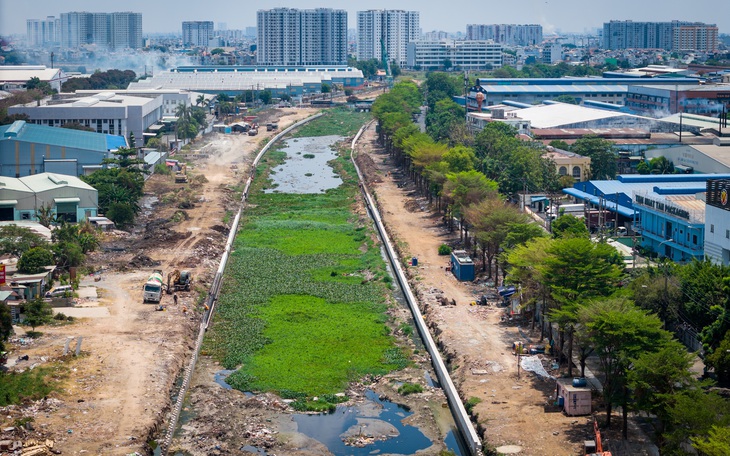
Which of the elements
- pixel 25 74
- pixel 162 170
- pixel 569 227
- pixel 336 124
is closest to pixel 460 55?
pixel 336 124

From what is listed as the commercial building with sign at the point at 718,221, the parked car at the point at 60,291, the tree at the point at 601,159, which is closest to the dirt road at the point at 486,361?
the commercial building with sign at the point at 718,221

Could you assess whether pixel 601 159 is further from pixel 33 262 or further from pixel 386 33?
pixel 386 33

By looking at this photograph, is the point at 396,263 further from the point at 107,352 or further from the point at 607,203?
the point at 107,352

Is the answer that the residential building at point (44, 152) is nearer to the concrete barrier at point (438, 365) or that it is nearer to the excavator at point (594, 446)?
the concrete barrier at point (438, 365)

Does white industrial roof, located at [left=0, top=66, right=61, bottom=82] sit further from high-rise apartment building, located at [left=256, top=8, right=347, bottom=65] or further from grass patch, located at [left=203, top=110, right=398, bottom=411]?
high-rise apartment building, located at [left=256, top=8, right=347, bottom=65]

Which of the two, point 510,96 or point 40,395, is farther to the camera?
point 510,96

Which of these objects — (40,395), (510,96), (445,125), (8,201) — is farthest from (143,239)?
(510,96)

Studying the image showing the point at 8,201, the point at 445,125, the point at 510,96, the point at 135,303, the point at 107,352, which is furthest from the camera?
the point at 510,96
